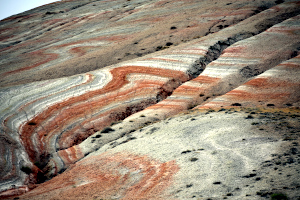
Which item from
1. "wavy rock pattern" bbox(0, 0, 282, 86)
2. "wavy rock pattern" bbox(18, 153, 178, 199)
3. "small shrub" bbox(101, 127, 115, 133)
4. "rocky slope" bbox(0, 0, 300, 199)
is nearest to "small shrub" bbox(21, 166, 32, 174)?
"rocky slope" bbox(0, 0, 300, 199)

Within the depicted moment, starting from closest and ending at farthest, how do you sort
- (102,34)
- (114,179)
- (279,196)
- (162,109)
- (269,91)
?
(279,196) → (114,179) → (269,91) → (162,109) → (102,34)

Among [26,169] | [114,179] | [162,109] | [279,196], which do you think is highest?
[26,169]

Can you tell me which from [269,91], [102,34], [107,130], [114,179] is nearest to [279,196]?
[114,179]

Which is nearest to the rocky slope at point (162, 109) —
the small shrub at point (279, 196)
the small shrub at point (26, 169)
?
the small shrub at point (26, 169)

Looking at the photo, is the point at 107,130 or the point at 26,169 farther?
the point at 107,130

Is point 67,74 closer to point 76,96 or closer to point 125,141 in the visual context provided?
point 76,96

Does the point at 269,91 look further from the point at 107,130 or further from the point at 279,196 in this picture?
the point at 279,196

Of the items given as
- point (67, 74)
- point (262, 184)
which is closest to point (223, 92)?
point (262, 184)

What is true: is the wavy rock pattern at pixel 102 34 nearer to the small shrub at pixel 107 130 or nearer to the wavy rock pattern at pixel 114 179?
the small shrub at pixel 107 130

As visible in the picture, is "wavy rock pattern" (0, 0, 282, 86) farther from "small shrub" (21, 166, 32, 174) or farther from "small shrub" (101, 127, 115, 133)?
"small shrub" (21, 166, 32, 174)
